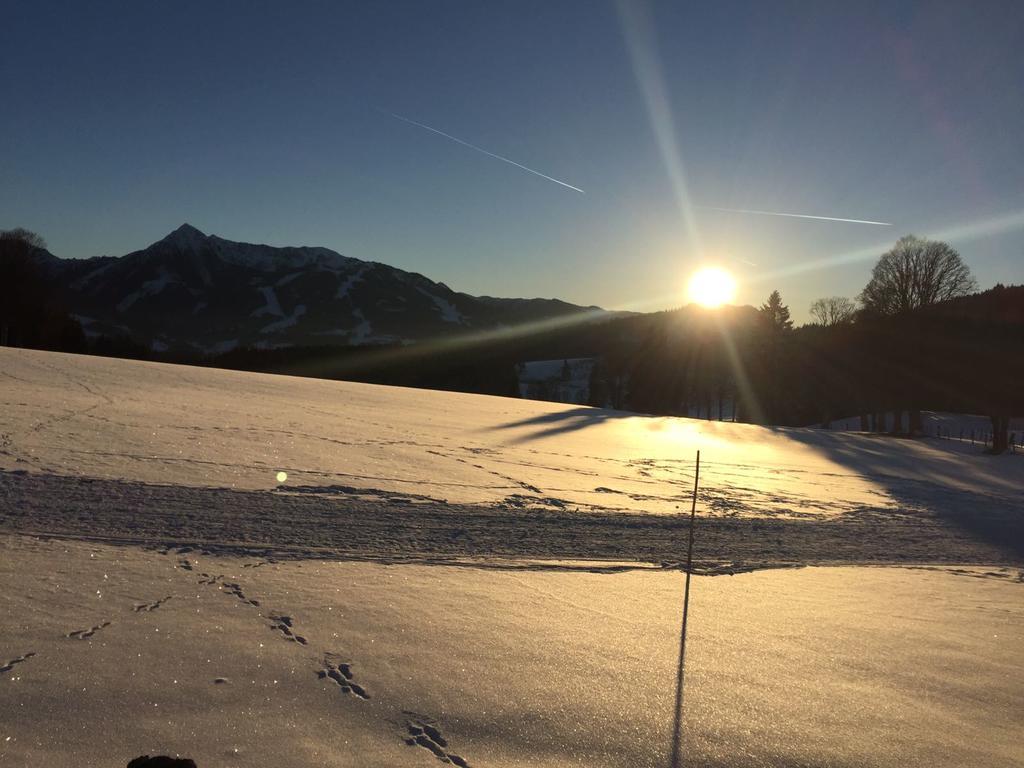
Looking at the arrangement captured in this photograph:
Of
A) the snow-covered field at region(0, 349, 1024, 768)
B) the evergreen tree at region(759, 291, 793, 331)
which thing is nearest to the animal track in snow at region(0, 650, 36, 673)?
the snow-covered field at region(0, 349, 1024, 768)

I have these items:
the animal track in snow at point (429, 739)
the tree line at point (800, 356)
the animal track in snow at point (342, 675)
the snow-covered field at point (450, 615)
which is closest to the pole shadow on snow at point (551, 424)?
the snow-covered field at point (450, 615)

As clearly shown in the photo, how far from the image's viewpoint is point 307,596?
174 inches

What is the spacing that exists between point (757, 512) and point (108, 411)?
10424 millimetres

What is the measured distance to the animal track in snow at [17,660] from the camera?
3018mm

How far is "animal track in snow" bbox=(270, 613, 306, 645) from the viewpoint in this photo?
12.1 ft

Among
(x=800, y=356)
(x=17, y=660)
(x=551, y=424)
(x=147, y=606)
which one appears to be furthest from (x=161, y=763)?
(x=800, y=356)

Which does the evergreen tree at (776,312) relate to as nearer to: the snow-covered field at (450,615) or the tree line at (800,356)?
the tree line at (800,356)

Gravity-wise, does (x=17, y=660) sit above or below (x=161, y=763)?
below

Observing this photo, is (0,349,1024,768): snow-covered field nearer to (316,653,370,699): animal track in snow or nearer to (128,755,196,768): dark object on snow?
(316,653,370,699): animal track in snow

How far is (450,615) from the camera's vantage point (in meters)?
4.34

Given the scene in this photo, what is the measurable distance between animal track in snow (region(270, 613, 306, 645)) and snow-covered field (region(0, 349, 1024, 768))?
0.03 meters

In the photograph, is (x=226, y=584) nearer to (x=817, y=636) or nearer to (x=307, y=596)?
(x=307, y=596)

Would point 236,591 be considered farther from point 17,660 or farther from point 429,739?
point 429,739

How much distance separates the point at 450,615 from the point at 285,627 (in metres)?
1.04
